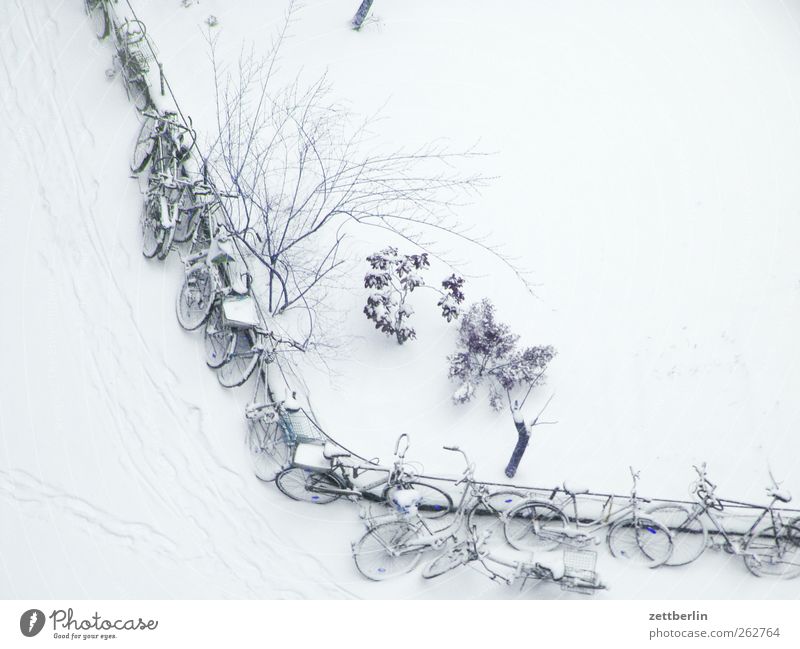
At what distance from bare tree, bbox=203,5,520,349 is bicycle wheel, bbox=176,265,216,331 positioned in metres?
0.57

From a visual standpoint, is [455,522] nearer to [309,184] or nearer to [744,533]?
[744,533]

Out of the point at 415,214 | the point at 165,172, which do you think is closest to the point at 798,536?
the point at 415,214

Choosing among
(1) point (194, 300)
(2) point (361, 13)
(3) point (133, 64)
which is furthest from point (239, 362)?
(2) point (361, 13)

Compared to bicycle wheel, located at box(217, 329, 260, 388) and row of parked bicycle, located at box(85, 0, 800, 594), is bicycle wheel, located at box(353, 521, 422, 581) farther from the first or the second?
bicycle wheel, located at box(217, 329, 260, 388)

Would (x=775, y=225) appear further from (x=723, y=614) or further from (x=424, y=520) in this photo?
(x=424, y=520)

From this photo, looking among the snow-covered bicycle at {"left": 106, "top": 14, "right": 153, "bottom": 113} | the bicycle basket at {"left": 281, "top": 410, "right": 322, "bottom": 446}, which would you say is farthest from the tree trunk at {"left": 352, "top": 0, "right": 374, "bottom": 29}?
the bicycle basket at {"left": 281, "top": 410, "right": 322, "bottom": 446}

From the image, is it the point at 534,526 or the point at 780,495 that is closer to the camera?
the point at 780,495

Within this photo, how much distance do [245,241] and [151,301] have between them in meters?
1.18

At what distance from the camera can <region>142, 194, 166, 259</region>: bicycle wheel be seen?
7.44m

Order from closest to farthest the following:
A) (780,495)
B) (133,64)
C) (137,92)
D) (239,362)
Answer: (780,495), (239,362), (133,64), (137,92)

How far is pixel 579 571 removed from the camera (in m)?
5.84

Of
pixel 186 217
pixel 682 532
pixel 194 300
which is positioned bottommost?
pixel 682 532

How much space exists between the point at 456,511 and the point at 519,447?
775 millimetres

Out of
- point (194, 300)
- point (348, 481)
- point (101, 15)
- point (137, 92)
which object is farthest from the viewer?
point (101, 15)
